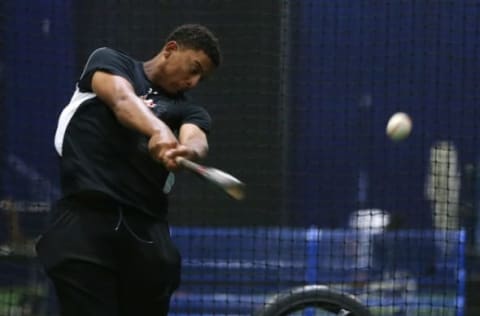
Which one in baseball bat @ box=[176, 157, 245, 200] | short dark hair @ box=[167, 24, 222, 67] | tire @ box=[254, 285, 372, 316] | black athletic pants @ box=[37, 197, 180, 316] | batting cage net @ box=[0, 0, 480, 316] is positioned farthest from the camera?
batting cage net @ box=[0, 0, 480, 316]

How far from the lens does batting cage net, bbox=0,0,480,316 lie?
733cm

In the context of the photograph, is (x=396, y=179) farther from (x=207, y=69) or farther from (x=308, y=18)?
(x=207, y=69)

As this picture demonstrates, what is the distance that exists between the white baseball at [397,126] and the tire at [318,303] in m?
1.20

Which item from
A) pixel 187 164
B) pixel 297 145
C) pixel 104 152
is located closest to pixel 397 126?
pixel 297 145

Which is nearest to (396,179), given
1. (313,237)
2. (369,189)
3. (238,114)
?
(369,189)

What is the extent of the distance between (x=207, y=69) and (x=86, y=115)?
49 cm

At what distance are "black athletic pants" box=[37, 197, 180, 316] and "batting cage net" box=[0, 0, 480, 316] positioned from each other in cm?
304

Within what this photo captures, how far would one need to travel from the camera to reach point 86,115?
4.13m

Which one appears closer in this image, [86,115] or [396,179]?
[86,115]

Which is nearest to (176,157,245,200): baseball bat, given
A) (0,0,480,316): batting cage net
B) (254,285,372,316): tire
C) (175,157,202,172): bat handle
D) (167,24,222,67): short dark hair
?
(175,157,202,172): bat handle

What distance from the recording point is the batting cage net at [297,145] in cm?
733

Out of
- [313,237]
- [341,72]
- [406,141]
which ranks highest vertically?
[341,72]

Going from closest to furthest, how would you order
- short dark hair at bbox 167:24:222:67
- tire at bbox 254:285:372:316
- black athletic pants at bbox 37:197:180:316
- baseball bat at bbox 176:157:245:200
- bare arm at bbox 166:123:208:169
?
baseball bat at bbox 176:157:245:200 < bare arm at bbox 166:123:208:169 < black athletic pants at bbox 37:197:180:316 < short dark hair at bbox 167:24:222:67 < tire at bbox 254:285:372:316

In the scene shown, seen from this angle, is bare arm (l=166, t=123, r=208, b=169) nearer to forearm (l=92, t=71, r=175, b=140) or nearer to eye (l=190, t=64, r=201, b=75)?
forearm (l=92, t=71, r=175, b=140)
